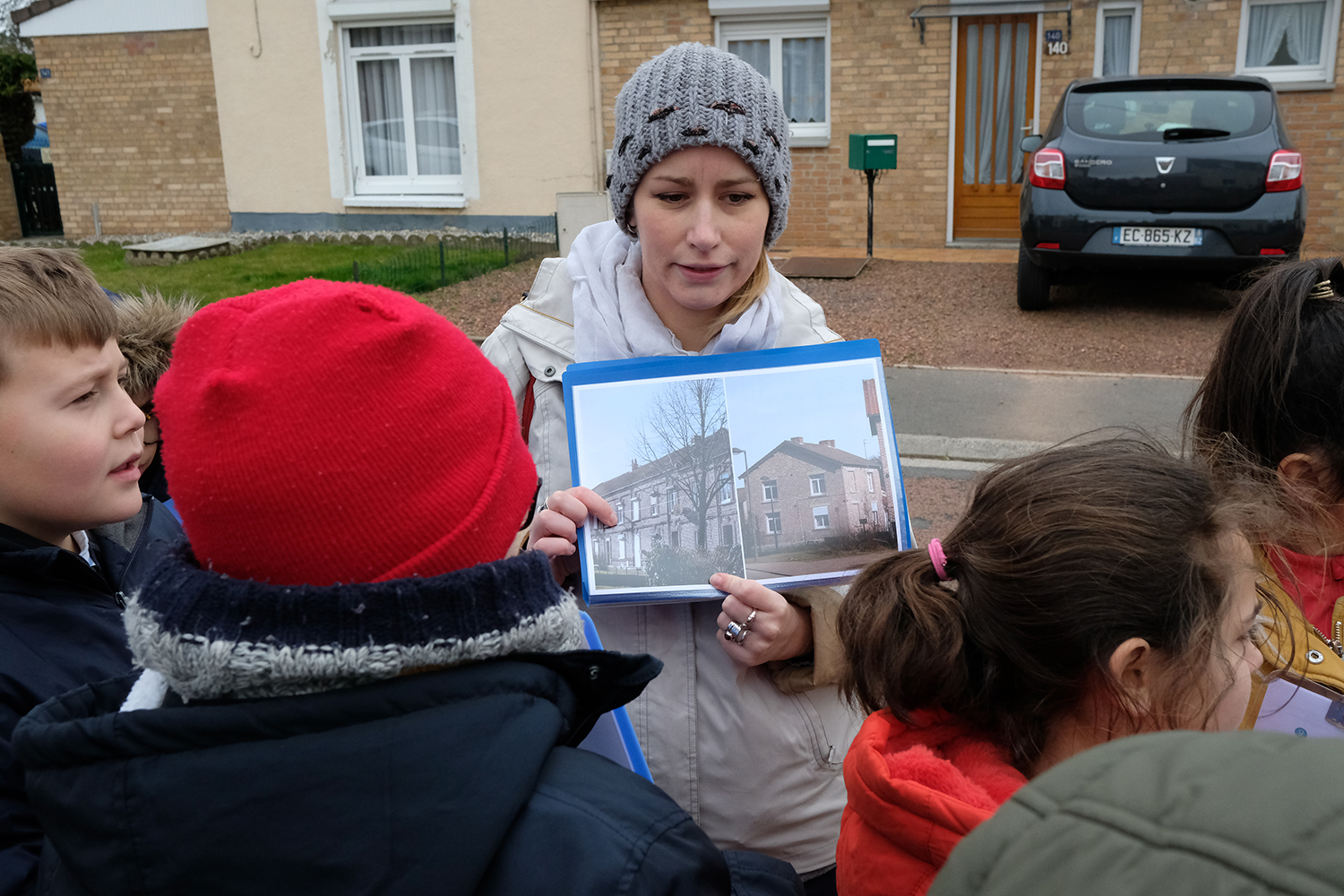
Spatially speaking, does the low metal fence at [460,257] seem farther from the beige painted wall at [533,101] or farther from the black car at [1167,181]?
the black car at [1167,181]

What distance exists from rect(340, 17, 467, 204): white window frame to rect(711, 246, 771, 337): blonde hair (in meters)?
13.3

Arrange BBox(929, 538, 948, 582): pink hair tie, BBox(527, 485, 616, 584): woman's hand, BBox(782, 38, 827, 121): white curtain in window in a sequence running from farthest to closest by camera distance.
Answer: BBox(782, 38, 827, 121): white curtain in window
BBox(527, 485, 616, 584): woman's hand
BBox(929, 538, 948, 582): pink hair tie

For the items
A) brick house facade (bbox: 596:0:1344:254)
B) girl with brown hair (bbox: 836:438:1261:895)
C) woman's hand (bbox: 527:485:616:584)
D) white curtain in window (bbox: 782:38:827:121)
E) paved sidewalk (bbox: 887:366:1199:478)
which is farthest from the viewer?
white curtain in window (bbox: 782:38:827:121)

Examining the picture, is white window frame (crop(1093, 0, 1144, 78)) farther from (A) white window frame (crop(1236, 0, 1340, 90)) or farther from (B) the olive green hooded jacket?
(B) the olive green hooded jacket

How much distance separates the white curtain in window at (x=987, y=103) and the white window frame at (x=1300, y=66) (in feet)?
8.76

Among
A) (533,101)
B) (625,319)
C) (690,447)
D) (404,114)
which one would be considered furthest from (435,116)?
(690,447)

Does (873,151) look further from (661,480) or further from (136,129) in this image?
(136,129)

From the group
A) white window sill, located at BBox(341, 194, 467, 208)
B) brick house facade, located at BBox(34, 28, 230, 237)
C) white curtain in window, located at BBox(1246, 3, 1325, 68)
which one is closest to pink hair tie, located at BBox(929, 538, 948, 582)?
white curtain in window, located at BBox(1246, 3, 1325, 68)

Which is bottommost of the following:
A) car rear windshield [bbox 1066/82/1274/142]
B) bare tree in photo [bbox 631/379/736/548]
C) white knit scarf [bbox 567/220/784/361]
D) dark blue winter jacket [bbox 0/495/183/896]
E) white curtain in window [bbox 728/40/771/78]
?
dark blue winter jacket [bbox 0/495/183/896]

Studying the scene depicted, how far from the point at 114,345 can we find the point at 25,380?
21 cm

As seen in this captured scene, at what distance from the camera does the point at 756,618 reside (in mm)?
1694

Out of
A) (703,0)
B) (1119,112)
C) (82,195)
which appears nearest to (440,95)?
(703,0)

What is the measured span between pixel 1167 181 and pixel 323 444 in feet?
27.3

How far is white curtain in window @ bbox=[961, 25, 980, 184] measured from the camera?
41.0 ft
